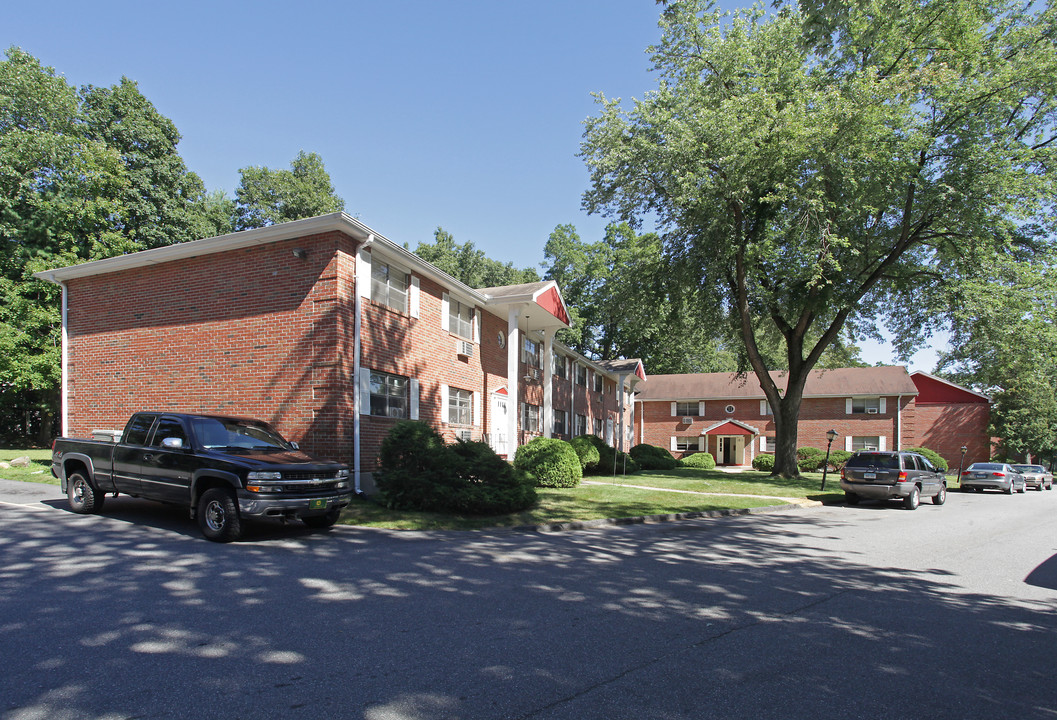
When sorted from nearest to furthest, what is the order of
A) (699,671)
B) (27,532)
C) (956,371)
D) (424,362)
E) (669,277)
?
(699,671), (27,532), (424,362), (669,277), (956,371)

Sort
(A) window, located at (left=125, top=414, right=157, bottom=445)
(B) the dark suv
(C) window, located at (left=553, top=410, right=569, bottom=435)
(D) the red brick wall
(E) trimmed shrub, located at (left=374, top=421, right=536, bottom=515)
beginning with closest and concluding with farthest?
(A) window, located at (left=125, top=414, right=157, bottom=445), (E) trimmed shrub, located at (left=374, top=421, right=536, bottom=515), (D) the red brick wall, (B) the dark suv, (C) window, located at (left=553, top=410, right=569, bottom=435)

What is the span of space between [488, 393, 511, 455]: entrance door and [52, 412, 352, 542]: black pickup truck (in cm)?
1072

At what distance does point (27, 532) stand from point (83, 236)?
25191 mm

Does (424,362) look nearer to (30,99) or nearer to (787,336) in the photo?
(787,336)

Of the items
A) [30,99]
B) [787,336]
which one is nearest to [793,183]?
[787,336]

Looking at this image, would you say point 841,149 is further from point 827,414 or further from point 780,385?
point 780,385

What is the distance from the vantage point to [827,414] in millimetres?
42469

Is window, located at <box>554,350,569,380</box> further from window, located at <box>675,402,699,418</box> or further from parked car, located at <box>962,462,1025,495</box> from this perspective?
window, located at <box>675,402,699,418</box>

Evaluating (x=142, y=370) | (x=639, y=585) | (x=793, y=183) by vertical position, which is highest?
(x=793, y=183)

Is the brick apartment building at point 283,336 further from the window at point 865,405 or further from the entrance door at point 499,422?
the window at point 865,405

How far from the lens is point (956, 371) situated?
59469mm

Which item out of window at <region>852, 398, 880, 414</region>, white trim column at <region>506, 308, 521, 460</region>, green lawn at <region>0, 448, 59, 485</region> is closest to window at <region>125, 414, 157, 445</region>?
green lawn at <region>0, 448, 59, 485</region>

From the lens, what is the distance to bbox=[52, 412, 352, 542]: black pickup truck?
27.1ft

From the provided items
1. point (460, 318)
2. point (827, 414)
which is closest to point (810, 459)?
point (827, 414)
